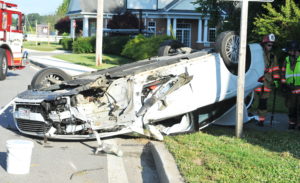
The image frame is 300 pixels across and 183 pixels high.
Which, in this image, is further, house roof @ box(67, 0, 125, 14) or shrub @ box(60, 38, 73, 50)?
house roof @ box(67, 0, 125, 14)

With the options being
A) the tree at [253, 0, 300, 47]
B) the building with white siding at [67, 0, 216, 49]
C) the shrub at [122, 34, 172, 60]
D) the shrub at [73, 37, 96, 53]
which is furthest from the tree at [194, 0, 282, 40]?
the building with white siding at [67, 0, 216, 49]

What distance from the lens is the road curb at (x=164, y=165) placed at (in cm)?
544

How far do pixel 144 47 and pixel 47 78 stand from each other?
15.9m

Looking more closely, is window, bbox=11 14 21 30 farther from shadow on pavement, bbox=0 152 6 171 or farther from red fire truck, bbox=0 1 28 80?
shadow on pavement, bbox=0 152 6 171

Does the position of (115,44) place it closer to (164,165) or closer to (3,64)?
(3,64)

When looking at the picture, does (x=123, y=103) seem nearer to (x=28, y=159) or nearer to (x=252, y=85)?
(x=28, y=159)

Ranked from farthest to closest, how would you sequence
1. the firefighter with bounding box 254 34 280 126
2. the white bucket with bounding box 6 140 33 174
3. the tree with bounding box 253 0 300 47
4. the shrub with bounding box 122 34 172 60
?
the shrub with bounding box 122 34 172 60 → the tree with bounding box 253 0 300 47 → the firefighter with bounding box 254 34 280 126 → the white bucket with bounding box 6 140 33 174

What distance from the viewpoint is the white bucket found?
5.75m

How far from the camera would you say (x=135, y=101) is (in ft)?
24.8

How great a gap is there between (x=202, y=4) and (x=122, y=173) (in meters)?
12.2

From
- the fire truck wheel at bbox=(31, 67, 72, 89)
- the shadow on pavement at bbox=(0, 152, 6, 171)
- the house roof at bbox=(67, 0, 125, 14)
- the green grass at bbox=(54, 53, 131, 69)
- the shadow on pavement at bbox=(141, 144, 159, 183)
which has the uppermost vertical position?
the house roof at bbox=(67, 0, 125, 14)

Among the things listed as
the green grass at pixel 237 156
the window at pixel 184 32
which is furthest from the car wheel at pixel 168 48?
the window at pixel 184 32

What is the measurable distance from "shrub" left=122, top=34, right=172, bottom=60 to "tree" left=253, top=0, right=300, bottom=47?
10312mm

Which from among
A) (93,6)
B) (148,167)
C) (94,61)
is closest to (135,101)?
(148,167)
